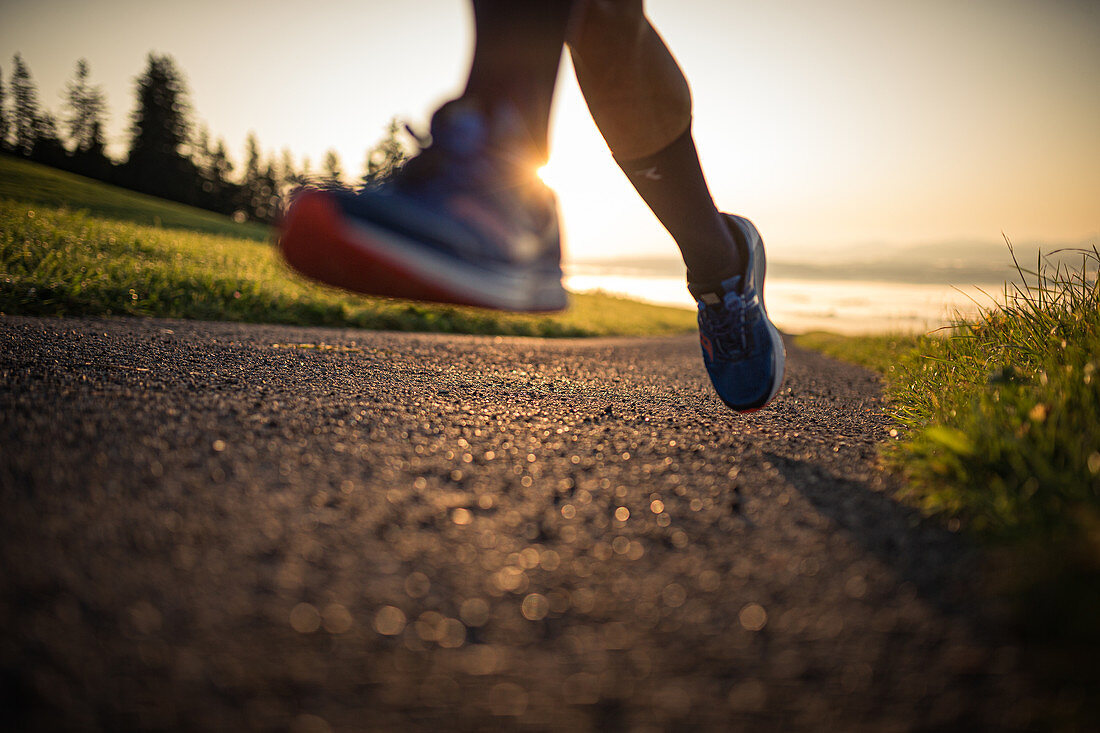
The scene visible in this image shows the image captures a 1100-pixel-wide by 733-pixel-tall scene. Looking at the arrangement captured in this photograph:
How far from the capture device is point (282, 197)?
134 centimetres

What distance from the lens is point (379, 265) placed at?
4.21ft

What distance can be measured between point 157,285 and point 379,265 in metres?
5.71

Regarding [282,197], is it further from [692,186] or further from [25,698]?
[692,186]

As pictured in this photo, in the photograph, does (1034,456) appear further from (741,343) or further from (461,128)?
(461,128)

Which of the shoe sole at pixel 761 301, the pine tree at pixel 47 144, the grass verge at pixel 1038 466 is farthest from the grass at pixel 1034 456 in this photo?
the pine tree at pixel 47 144

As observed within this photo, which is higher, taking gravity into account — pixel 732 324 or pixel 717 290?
pixel 717 290

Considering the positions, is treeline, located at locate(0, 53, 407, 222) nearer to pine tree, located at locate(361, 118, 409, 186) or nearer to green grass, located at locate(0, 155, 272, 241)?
green grass, located at locate(0, 155, 272, 241)

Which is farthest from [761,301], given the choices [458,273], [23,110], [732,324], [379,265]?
[23,110]

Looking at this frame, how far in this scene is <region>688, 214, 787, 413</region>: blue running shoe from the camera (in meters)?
1.93

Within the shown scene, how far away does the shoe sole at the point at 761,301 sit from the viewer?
1931 mm

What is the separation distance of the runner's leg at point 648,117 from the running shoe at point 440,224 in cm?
43

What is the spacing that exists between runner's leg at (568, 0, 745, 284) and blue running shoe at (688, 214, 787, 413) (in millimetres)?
101

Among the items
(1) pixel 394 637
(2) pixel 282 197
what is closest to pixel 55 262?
(2) pixel 282 197

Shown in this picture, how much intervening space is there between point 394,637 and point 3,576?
0.55 meters
